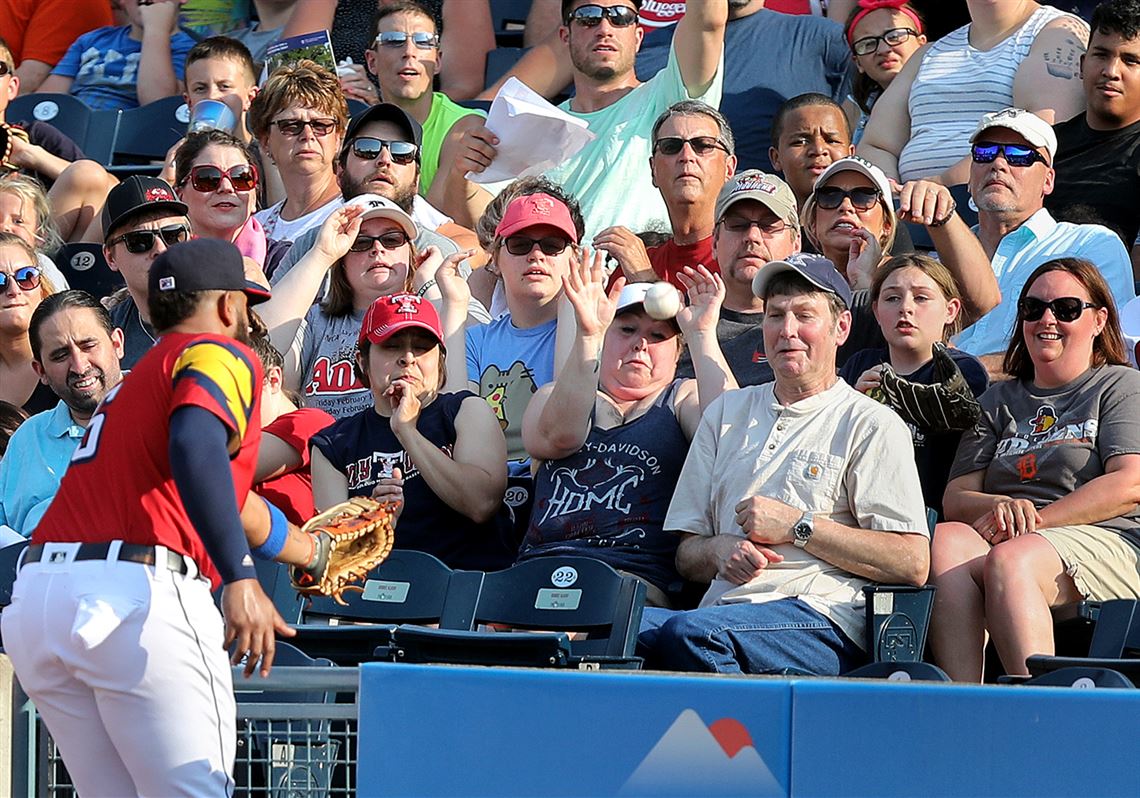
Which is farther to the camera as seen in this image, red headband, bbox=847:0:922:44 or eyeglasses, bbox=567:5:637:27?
red headband, bbox=847:0:922:44

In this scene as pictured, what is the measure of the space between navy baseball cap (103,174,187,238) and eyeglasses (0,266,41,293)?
1.10 feet

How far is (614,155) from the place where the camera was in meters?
6.82

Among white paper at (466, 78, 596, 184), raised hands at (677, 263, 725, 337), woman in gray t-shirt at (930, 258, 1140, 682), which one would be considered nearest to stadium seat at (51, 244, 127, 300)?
white paper at (466, 78, 596, 184)

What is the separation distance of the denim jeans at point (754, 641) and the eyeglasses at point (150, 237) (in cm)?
278

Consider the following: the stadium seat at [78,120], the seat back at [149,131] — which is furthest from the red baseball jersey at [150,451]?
the stadium seat at [78,120]

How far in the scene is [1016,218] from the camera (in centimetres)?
580

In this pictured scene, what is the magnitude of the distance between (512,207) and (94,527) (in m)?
2.85

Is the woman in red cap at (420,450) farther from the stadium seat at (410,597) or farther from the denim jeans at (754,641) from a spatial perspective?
the denim jeans at (754,641)

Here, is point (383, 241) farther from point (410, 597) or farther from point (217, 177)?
point (410, 597)

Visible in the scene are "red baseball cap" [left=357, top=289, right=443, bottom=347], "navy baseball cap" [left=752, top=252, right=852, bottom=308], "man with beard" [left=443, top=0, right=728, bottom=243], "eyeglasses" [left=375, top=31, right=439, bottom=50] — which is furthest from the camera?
"eyeglasses" [left=375, top=31, right=439, bottom=50]

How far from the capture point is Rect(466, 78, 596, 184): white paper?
6.44m

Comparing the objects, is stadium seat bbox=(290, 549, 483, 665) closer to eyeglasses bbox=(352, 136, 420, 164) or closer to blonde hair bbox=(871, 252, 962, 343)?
blonde hair bbox=(871, 252, 962, 343)

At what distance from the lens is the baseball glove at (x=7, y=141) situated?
7.57m

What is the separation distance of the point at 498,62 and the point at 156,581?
5.81 meters
